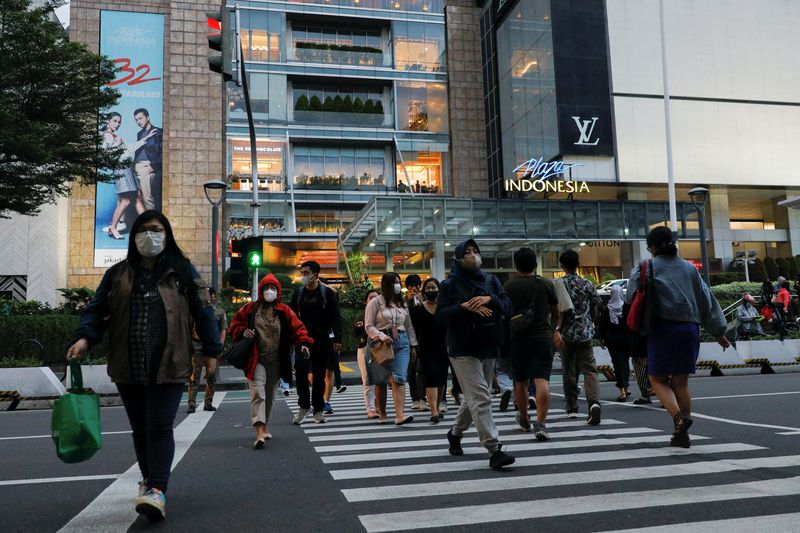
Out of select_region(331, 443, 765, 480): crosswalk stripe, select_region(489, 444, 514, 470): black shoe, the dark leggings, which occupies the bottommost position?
select_region(331, 443, 765, 480): crosswalk stripe

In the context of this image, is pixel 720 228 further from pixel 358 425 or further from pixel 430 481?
pixel 430 481

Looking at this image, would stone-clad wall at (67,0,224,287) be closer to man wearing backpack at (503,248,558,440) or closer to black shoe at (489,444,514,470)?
man wearing backpack at (503,248,558,440)

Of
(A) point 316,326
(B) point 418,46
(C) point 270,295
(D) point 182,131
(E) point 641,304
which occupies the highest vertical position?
(B) point 418,46

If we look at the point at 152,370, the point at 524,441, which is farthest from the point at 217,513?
the point at 524,441

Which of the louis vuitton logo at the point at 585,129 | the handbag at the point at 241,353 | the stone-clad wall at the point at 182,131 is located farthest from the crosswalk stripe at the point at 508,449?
the stone-clad wall at the point at 182,131

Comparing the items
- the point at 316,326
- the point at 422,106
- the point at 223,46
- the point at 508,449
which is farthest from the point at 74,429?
the point at 422,106

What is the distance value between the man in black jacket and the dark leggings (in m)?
2.37

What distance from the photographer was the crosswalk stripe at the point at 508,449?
5704mm

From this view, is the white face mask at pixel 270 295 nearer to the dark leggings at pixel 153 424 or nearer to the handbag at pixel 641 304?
the dark leggings at pixel 153 424

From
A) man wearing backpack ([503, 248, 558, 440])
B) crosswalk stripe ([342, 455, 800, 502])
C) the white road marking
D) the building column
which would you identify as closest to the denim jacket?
man wearing backpack ([503, 248, 558, 440])

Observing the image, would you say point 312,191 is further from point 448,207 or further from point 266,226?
point 448,207

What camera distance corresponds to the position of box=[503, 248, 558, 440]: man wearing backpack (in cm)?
670

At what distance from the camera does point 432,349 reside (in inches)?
338

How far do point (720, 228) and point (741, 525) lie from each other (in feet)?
142
